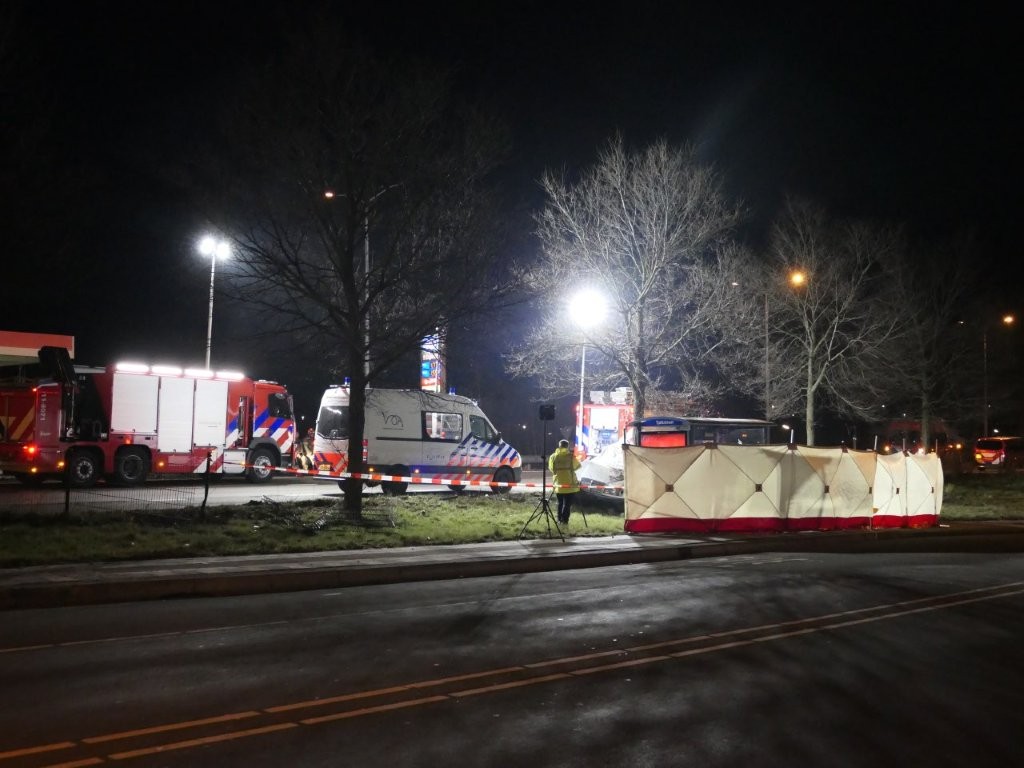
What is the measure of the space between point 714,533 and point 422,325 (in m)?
7.43

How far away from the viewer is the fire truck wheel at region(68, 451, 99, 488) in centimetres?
2298

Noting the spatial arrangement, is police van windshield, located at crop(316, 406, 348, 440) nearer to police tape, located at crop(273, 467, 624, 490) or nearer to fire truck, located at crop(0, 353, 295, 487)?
police tape, located at crop(273, 467, 624, 490)

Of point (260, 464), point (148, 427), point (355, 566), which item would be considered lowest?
point (355, 566)

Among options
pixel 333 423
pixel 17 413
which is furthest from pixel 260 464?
pixel 17 413

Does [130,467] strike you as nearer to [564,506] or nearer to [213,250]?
[213,250]

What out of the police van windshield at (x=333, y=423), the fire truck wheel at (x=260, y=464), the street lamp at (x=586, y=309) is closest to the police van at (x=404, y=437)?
the police van windshield at (x=333, y=423)

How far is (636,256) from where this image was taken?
26.3 metres

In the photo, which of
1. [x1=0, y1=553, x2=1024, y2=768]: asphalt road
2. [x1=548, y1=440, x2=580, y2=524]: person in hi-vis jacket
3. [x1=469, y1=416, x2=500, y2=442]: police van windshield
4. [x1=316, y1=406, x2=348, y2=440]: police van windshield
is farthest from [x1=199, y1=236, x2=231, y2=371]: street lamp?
[x1=469, y1=416, x2=500, y2=442]: police van windshield

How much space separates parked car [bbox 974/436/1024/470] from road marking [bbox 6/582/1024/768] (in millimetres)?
42731

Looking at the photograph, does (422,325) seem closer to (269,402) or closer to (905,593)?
(905,593)

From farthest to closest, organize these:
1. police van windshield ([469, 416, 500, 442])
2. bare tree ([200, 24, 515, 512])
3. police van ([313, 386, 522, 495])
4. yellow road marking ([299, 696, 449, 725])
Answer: police van windshield ([469, 416, 500, 442]) → police van ([313, 386, 522, 495]) → bare tree ([200, 24, 515, 512]) → yellow road marking ([299, 696, 449, 725])

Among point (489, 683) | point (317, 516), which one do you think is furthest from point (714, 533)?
point (489, 683)

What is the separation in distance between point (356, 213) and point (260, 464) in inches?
513

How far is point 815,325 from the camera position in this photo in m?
34.9
